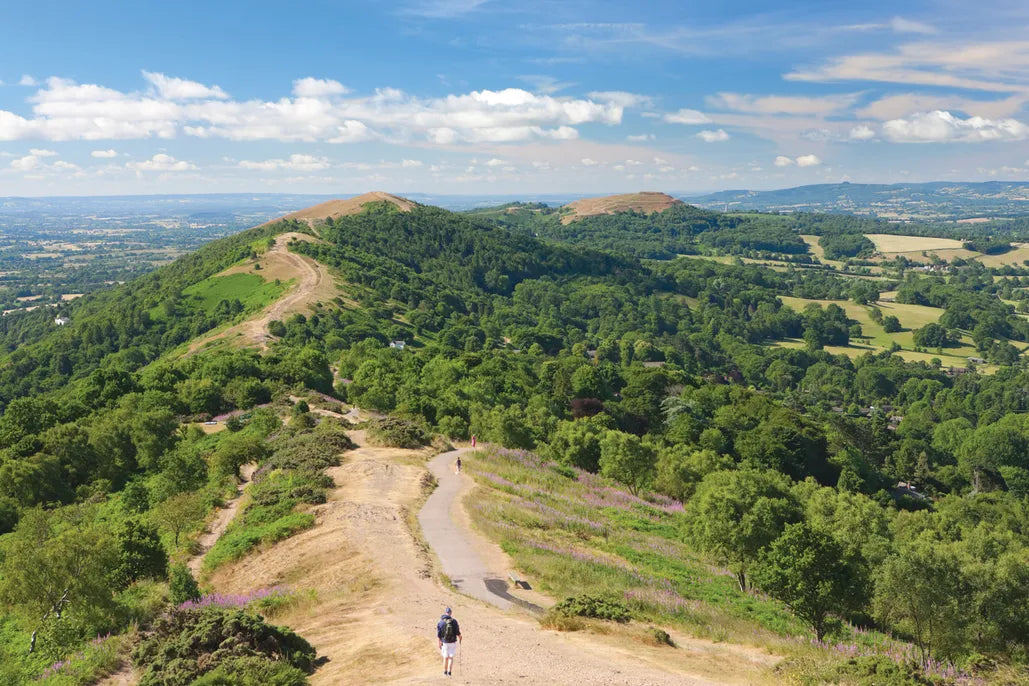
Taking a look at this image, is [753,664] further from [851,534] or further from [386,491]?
[386,491]

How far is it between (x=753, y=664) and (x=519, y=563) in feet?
39.7

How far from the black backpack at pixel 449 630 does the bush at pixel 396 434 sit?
3778cm

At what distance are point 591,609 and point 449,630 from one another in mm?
7799

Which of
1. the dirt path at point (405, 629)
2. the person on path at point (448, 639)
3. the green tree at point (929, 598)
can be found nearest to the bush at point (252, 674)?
the dirt path at point (405, 629)

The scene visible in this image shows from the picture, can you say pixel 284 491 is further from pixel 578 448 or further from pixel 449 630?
pixel 578 448

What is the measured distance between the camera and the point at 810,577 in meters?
29.4

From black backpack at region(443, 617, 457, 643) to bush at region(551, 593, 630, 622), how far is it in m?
6.41

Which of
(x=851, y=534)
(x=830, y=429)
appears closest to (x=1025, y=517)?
(x=830, y=429)

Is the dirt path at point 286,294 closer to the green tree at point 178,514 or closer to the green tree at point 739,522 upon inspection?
the green tree at point 178,514

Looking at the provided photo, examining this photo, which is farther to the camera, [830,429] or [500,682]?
[830,429]

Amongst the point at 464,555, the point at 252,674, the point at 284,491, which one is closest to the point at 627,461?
the point at 464,555

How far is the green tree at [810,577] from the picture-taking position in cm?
2930

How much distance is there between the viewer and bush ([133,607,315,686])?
62.0 ft

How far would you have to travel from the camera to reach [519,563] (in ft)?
103
